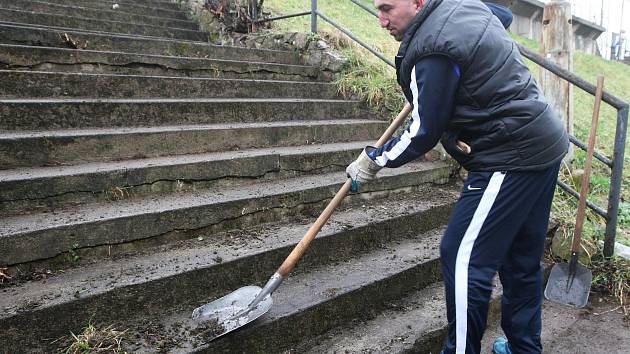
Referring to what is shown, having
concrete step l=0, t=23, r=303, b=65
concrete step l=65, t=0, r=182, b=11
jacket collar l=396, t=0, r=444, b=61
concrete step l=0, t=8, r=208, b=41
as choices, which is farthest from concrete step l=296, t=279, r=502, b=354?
concrete step l=65, t=0, r=182, b=11

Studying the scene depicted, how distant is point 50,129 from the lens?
292cm

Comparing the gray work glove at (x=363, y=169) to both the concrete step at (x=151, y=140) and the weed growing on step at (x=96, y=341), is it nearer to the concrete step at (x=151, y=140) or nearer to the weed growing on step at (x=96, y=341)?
the weed growing on step at (x=96, y=341)

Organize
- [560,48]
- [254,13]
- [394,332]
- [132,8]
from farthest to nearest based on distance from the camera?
[132,8]
[254,13]
[560,48]
[394,332]

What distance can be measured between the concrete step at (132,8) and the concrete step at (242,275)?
4832 mm

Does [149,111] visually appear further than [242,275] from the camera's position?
Yes

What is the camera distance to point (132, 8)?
6328 millimetres

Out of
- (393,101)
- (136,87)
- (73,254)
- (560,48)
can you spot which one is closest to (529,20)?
(560,48)

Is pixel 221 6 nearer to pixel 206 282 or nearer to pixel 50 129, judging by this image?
pixel 50 129

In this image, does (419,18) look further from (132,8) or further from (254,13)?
(132,8)

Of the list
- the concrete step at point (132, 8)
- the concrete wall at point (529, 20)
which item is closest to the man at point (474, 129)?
the concrete step at point (132, 8)

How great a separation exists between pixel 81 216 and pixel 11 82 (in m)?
1.46

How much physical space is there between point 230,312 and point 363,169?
0.98 m

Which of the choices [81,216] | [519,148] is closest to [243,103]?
[81,216]

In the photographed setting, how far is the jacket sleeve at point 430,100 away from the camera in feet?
5.94
